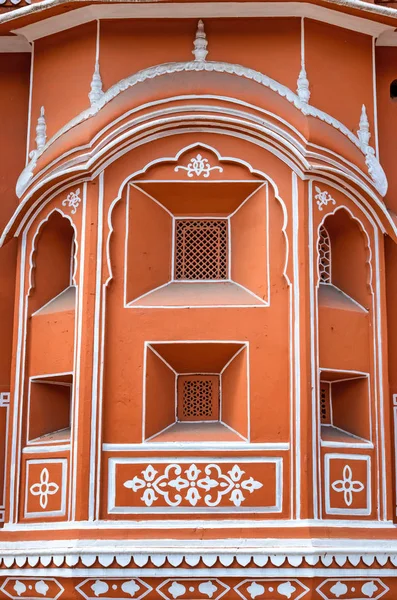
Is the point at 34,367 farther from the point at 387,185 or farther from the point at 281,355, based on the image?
the point at 387,185

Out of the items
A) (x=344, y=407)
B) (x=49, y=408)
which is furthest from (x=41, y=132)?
(x=344, y=407)

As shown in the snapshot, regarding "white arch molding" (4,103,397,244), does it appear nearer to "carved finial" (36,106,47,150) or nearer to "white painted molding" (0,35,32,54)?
"carved finial" (36,106,47,150)

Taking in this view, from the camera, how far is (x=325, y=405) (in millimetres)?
11305

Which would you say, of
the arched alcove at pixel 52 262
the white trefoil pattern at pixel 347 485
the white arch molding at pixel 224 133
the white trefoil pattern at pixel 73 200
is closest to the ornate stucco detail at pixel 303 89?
the white arch molding at pixel 224 133

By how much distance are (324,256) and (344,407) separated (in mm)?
1534

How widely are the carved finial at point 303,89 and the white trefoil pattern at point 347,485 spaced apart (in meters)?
3.55

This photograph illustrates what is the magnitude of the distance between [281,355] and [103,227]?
208cm

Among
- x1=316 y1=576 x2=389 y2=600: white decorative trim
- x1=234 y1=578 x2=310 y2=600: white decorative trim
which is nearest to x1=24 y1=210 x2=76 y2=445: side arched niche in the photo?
x1=234 y1=578 x2=310 y2=600: white decorative trim

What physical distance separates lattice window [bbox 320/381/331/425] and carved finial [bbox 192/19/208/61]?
11.2 feet

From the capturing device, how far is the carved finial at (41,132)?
11.6 metres

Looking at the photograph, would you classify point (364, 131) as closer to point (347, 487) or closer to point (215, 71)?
point (215, 71)

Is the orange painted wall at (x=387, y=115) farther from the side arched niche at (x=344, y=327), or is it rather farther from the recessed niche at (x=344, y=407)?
the recessed niche at (x=344, y=407)

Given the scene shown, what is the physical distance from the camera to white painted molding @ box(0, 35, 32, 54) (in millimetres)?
11984

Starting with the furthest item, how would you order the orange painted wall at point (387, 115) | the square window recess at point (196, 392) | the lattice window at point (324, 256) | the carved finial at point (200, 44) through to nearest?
the orange painted wall at point (387, 115), the lattice window at point (324, 256), the carved finial at point (200, 44), the square window recess at point (196, 392)
